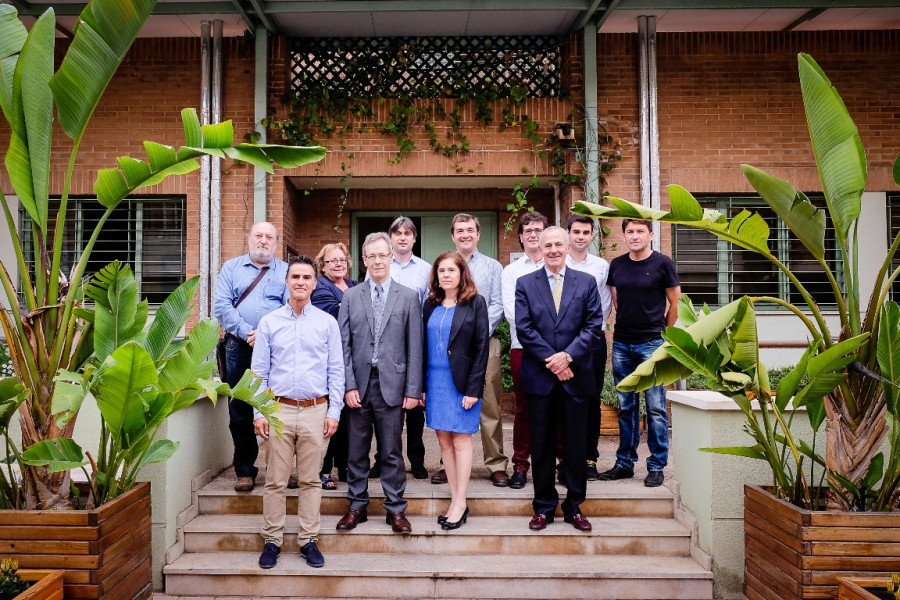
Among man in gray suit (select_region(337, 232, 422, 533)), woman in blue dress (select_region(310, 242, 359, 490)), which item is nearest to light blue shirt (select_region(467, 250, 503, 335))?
man in gray suit (select_region(337, 232, 422, 533))

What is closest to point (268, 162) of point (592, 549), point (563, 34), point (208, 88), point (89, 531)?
point (89, 531)

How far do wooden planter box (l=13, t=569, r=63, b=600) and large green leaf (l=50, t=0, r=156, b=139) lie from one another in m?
2.12

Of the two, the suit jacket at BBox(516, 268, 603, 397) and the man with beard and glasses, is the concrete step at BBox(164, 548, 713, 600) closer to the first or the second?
the man with beard and glasses

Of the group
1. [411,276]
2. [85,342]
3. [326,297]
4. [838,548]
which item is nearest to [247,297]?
[326,297]

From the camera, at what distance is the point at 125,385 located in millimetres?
2906

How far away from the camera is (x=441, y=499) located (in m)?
4.69

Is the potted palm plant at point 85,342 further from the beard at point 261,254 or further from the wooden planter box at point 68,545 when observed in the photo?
the beard at point 261,254

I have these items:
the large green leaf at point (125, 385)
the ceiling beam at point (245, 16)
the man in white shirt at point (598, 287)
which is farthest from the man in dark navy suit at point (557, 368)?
the ceiling beam at point (245, 16)

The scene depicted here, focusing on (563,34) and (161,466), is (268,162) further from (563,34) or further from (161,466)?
(563,34)

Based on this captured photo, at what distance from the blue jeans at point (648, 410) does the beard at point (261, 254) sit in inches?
106

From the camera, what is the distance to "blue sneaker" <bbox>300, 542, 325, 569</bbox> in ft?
13.5

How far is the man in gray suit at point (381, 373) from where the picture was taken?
432 cm

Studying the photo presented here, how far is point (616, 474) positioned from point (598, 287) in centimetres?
144

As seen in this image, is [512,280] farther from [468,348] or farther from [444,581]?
[444,581]
